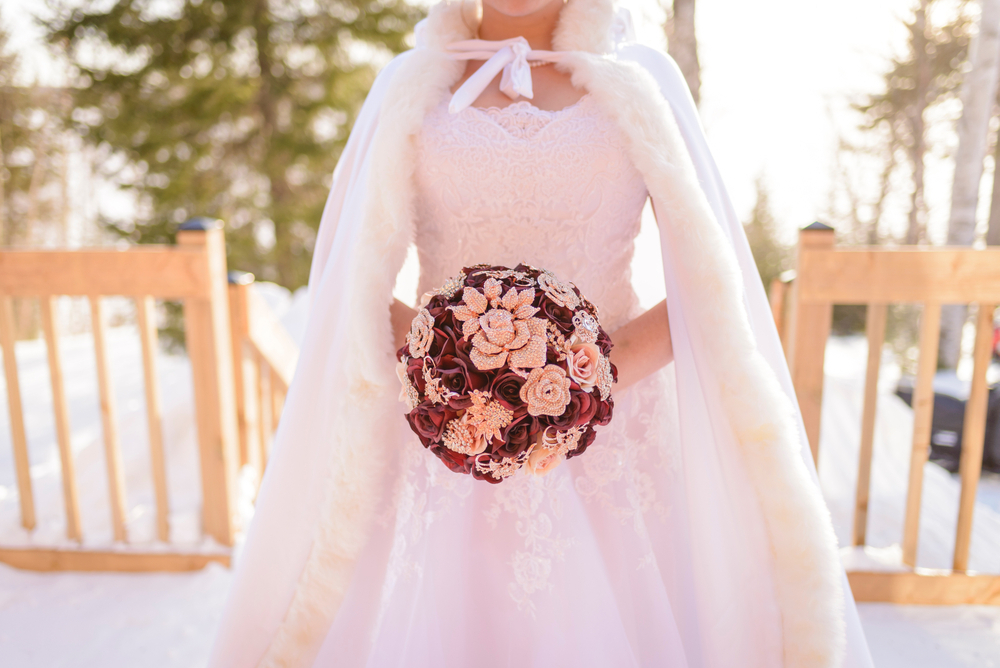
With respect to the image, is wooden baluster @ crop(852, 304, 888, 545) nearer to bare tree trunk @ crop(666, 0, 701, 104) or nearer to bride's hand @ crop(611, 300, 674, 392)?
bride's hand @ crop(611, 300, 674, 392)

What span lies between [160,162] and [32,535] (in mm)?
7262

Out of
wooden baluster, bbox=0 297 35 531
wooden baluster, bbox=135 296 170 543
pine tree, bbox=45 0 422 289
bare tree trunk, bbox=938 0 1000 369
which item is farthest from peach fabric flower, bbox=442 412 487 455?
pine tree, bbox=45 0 422 289

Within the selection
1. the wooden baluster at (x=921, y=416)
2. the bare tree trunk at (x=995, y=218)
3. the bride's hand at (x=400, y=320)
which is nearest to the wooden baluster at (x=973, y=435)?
the wooden baluster at (x=921, y=416)

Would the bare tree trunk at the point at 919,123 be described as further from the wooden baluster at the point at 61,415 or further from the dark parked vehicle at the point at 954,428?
the wooden baluster at the point at 61,415

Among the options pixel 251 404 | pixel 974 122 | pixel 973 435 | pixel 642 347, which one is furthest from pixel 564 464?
pixel 974 122

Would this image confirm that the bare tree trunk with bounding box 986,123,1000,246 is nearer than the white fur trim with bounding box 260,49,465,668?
No

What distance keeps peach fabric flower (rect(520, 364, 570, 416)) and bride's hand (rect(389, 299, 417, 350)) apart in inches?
17.3

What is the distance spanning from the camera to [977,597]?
2262 millimetres

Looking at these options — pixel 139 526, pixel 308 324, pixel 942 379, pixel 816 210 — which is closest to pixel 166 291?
pixel 139 526

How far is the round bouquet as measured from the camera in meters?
0.92

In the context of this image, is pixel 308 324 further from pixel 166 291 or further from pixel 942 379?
pixel 942 379

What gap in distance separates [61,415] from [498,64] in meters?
2.31

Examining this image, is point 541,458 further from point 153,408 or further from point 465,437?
point 153,408

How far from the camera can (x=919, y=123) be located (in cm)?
869
